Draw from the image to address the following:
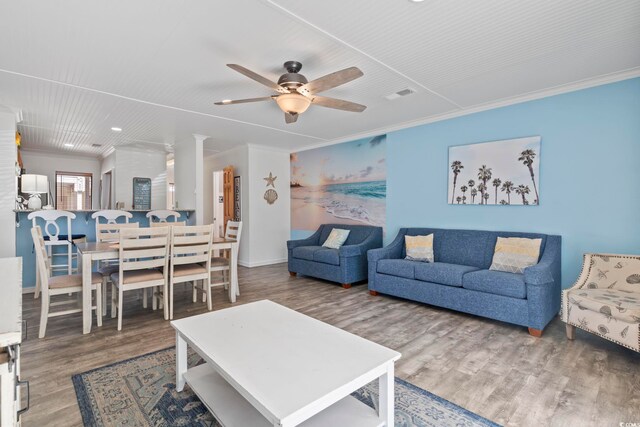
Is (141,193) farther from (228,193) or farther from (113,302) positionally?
(113,302)

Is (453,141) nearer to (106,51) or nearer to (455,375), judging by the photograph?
(455,375)

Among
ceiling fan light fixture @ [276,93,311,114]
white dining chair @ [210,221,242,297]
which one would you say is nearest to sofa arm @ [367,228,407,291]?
white dining chair @ [210,221,242,297]

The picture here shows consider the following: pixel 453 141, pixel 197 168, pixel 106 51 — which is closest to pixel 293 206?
pixel 197 168

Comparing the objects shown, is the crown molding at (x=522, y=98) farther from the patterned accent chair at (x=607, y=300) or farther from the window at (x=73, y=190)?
the window at (x=73, y=190)

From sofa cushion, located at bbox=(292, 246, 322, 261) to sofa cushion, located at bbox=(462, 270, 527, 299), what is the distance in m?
2.37

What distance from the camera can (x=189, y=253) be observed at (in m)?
3.37

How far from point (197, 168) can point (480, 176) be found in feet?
14.6

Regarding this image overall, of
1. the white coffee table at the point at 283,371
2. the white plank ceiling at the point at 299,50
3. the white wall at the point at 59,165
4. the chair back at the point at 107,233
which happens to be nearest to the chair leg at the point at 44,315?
the chair back at the point at 107,233

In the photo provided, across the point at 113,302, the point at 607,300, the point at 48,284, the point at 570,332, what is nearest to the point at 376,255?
the point at 570,332

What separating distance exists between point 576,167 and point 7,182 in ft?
21.6

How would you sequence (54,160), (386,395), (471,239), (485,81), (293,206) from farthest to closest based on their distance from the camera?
(54,160), (293,206), (471,239), (485,81), (386,395)

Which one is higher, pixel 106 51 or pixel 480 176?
pixel 106 51

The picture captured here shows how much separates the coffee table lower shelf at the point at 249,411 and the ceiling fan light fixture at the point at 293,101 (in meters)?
2.17

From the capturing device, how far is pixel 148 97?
353cm
